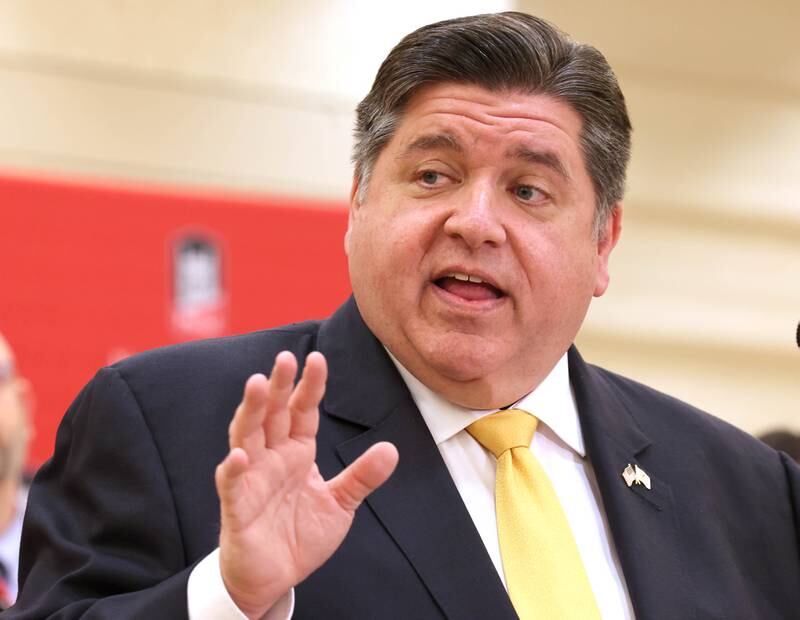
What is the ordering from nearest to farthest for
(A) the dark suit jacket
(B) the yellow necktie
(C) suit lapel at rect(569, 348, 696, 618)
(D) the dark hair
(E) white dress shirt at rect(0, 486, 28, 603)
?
(A) the dark suit jacket, (B) the yellow necktie, (C) suit lapel at rect(569, 348, 696, 618), (D) the dark hair, (E) white dress shirt at rect(0, 486, 28, 603)

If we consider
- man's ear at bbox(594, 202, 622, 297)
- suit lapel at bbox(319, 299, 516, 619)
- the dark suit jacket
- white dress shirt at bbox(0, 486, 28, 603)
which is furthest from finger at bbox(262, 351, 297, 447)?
white dress shirt at bbox(0, 486, 28, 603)

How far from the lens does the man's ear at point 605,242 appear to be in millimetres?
2871

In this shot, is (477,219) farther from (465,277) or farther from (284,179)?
(284,179)

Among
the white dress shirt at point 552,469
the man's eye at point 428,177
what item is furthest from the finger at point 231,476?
the man's eye at point 428,177

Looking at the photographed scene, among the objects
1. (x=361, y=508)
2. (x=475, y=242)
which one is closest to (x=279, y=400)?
(x=361, y=508)

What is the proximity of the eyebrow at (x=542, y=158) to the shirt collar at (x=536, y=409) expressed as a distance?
38 centimetres

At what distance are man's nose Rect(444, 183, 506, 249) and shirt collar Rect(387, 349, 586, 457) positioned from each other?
0.31 metres

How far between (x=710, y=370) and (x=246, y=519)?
603 centimetres

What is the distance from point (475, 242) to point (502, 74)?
359mm

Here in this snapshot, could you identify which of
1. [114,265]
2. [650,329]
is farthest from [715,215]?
[114,265]

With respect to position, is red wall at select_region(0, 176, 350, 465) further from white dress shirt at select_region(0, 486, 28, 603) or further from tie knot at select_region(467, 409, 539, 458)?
tie knot at select_region(467, 409, 539, 458)

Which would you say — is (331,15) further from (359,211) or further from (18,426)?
(359,211)

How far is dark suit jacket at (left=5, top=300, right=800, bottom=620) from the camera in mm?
2262

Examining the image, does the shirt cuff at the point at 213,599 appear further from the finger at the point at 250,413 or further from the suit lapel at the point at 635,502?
the suit lapel at the point at 635,502
